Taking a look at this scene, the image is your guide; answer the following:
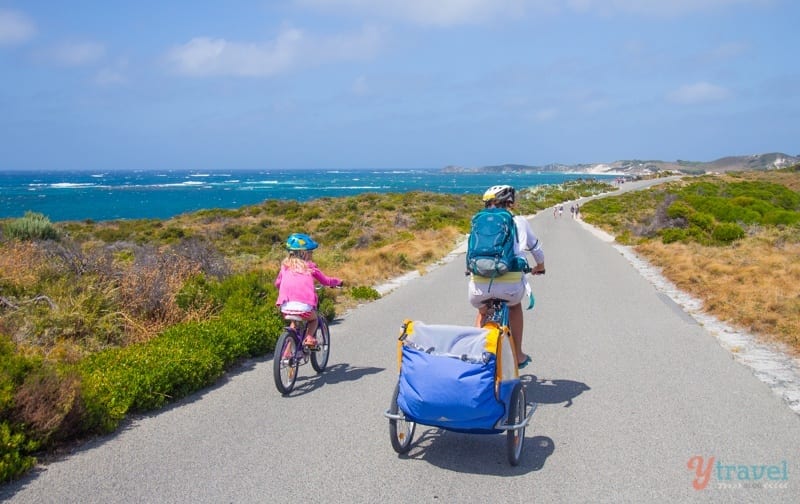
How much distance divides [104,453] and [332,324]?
543 centimetres

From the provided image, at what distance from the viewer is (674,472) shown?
4.44 m

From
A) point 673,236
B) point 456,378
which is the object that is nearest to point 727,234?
point 673,236

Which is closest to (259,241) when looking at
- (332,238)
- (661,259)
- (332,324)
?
(332,238)

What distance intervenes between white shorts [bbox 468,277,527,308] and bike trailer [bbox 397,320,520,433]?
1015 mm

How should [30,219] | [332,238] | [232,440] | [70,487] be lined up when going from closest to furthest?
1. [70,487]
2. [232,440]
3. [30,219]
4. [332,238]

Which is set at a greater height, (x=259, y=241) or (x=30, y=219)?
(x=30, y=219)

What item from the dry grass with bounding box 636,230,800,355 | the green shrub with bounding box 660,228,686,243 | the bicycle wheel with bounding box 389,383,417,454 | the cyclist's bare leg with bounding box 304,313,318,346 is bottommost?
the green shrub with bounding box 660,228,686,243

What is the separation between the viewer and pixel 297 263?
21.6 ft

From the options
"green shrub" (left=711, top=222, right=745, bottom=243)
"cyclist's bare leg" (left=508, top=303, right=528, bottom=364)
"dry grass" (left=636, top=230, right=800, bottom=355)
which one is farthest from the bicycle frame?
"green shrub" (left=711, top=222, right=745, bottom=243)

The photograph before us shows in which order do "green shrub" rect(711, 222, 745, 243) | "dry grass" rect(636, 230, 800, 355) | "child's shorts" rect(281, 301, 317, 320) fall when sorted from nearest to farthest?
"child's shorts" rect(281, 301, 317, 320) < "dry grass" rect(636, 230, 800, 355) < "green shrub" rect(711, 222, 745, 243)

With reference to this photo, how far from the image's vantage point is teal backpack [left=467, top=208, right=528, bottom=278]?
17.1ft

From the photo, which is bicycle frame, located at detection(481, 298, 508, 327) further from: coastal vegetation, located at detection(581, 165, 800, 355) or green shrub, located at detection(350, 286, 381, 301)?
green shrub, located at detection(350, 286, 381, 301)

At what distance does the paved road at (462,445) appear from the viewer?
4.20 m

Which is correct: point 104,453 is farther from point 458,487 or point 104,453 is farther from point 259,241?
point 259,241
